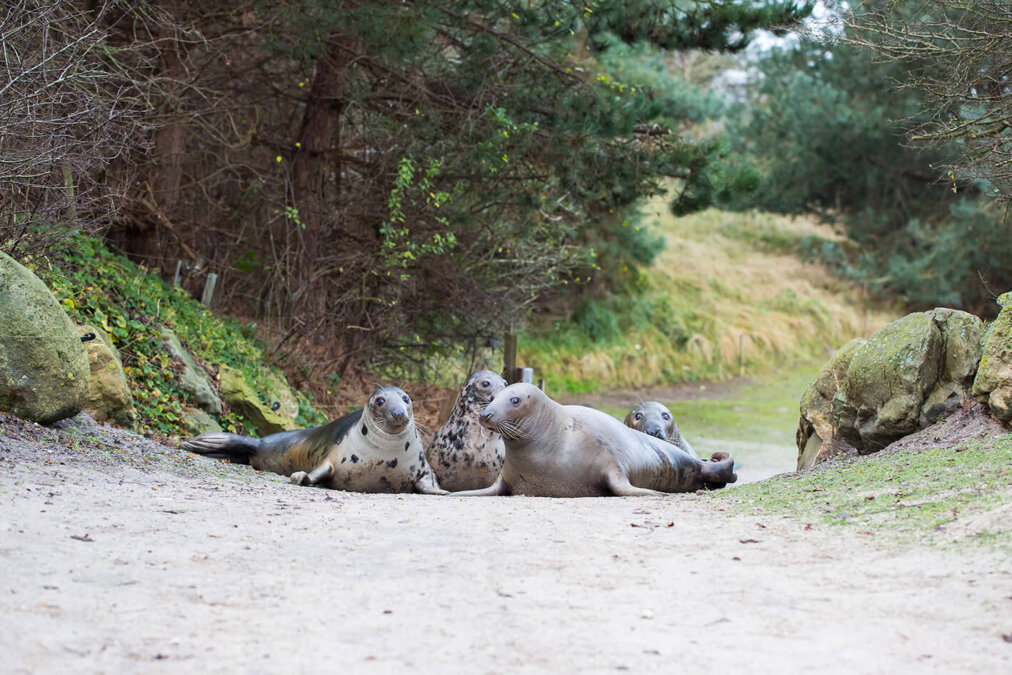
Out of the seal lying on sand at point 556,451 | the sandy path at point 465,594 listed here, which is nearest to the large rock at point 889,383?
the seal lying on sand at point 556,451

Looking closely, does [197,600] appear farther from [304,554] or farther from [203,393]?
[203,393]

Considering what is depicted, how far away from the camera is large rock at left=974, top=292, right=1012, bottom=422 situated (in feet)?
24.2

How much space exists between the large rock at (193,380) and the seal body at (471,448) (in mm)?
2481

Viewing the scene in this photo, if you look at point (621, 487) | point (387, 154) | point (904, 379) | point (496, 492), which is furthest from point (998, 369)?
point (387, 154)

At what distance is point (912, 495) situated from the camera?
19.5 feet

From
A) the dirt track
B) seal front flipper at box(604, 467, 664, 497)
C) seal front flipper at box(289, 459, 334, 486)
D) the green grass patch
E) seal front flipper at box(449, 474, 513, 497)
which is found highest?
the green grass patch

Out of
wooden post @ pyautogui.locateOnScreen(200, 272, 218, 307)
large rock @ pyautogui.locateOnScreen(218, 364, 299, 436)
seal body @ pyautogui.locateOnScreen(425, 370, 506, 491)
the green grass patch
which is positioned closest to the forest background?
wooden post @ pyautogui.locateOnScreen(200, 272, 218, 307)

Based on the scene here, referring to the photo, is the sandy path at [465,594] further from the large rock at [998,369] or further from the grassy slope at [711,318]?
the grassy slope at [711,318]

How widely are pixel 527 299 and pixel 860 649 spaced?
41.9 ft

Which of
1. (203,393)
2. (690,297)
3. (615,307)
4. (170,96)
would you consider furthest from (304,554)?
(690,297)

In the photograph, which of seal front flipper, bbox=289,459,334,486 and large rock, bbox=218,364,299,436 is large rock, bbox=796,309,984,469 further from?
large rock, bbox=218,364,299,436

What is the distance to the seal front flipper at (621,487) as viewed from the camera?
7.82 m

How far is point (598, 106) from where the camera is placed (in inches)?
533

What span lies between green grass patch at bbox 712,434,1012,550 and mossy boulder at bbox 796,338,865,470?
3.67 ft
